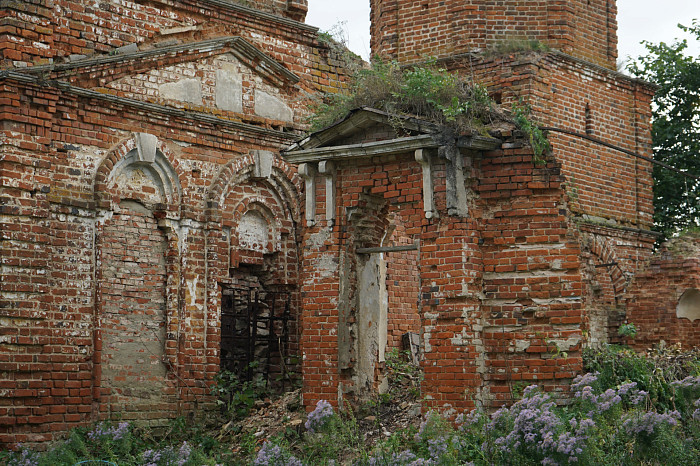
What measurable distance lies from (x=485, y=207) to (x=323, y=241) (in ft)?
6.48

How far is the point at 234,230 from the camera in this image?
44.5ft

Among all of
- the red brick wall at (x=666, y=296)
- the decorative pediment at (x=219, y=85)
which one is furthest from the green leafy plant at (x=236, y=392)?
the red brick wall at (x=666, y=296)

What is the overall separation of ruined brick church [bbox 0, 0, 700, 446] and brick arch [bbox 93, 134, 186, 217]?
0.09 feet

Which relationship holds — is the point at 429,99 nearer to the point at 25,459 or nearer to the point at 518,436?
the point at 518,436

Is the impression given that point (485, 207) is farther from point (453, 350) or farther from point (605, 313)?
point (605, 313)

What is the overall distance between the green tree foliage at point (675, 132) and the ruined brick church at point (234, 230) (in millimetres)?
10090

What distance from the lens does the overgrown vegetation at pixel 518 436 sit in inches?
308

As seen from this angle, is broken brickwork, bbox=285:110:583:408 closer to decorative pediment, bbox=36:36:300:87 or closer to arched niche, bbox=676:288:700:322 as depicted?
decorative pediment, bbox=36:36:300:87

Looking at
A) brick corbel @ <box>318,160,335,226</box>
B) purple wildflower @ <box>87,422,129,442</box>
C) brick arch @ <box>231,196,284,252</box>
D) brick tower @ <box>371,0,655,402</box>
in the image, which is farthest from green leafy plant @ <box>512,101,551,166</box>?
brick tower @ <box>371,0,655,402</box>

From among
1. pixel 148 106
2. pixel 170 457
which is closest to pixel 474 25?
pixel 148 106

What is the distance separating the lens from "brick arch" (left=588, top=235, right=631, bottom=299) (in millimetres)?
18797

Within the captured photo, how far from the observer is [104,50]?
41.0ft

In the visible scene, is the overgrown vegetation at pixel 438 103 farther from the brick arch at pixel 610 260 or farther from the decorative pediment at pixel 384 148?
the brick arch at pixel 610 260

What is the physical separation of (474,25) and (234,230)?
267 inches
